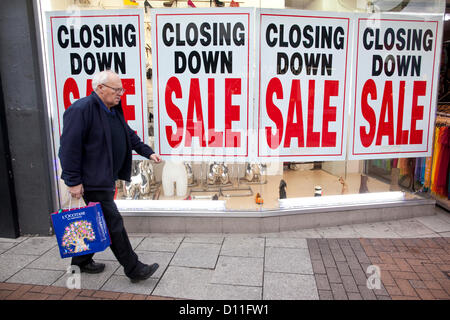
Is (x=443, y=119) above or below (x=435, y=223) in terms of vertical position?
above

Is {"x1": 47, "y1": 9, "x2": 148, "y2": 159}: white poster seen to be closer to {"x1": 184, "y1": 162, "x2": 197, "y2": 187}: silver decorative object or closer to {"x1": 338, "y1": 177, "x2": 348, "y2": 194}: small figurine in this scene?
{"x1": 184, "y1": 162, "x2": 197, "y2": 187}: silver decorative object

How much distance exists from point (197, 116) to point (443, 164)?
12.8 feet

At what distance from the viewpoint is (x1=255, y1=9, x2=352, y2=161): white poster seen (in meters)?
4.08

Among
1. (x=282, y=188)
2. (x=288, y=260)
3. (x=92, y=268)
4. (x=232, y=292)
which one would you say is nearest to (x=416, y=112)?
(x=282, y=188)

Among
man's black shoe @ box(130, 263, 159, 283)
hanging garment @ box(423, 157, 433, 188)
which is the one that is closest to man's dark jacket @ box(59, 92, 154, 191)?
man's black shoe @ box(130, 263, 159, 283)

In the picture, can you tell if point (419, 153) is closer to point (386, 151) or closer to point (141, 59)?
point (386, 151)

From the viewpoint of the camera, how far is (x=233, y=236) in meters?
4.25

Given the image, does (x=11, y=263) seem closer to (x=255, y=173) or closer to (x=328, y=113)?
(x=255, y=173)

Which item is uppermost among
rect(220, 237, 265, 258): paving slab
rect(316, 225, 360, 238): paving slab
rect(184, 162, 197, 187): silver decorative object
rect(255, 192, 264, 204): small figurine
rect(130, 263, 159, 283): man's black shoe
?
rect(184, 162, 197, 187): silver decorative object

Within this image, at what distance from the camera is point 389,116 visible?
4547 millimetres

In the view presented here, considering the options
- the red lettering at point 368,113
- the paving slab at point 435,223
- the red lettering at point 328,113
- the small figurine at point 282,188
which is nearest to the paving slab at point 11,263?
the small figurine at point 282,188

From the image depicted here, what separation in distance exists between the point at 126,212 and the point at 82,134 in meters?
1.77

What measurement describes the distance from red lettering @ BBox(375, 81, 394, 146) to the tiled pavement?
49.9 inches
